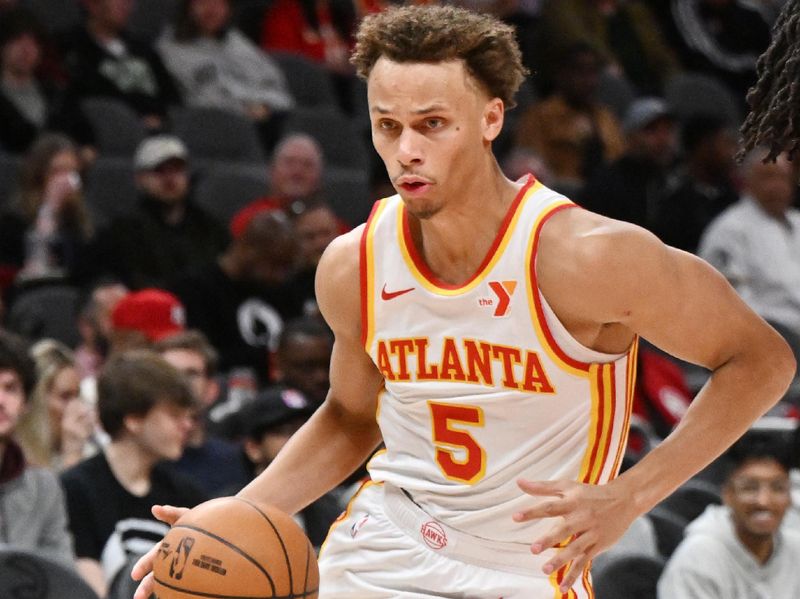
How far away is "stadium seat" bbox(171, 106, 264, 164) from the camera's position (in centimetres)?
953

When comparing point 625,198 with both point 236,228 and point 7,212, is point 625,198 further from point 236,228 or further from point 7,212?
point 7,212

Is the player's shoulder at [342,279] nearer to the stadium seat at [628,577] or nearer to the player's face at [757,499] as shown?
the stadium seat at [628,577]

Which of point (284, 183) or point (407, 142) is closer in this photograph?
point (407, 142)

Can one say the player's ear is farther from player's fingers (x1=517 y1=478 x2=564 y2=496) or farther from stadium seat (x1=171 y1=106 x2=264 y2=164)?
stadium seat (x1=171 y1=106 x2=264 y2=164)

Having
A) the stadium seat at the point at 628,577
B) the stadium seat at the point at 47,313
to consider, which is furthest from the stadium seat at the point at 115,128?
the stadium seat at the point at 628,577

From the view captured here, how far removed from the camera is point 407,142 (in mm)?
3396

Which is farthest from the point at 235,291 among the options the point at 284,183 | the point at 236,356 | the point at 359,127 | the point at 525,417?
the point at 525,417

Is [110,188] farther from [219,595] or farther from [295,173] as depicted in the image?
[219,595]

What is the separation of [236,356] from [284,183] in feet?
4.31

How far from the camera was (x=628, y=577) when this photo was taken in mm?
5387

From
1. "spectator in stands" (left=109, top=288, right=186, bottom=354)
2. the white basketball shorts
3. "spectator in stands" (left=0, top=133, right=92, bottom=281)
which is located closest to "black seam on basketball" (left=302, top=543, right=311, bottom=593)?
the white basketball shorts

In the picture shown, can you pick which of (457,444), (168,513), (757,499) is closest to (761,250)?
(757,499)

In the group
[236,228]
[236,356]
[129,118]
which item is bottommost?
[236,356]

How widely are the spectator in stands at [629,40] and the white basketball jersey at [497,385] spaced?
8.38m
